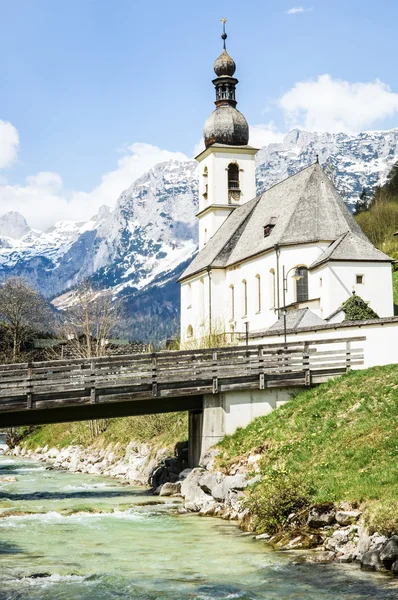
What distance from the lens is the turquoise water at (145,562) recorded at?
47.8 feet

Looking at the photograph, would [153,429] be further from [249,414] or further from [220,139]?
[220,139]

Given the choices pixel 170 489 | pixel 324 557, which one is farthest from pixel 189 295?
pixel 324 557

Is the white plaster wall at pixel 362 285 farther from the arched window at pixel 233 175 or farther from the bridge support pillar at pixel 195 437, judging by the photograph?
Answer: the arched window at pixel 233 175

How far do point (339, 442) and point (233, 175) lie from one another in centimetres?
5008

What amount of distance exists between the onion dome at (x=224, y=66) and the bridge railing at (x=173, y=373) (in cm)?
4540

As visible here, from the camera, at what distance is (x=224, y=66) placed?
70.4 meters

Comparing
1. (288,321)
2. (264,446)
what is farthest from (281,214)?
(264,446)

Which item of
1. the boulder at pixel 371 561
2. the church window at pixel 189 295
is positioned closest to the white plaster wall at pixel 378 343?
the boulder at pixel 371 561

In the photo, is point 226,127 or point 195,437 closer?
point 195,437

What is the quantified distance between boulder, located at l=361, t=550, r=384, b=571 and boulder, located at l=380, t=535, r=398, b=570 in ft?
0.32

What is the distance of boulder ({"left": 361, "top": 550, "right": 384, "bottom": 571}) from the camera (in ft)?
50.3

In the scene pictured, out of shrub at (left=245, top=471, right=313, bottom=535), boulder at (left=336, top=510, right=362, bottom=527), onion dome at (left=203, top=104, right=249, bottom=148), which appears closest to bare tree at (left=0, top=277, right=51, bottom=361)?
onion dome at (left=203, top=104, right=249, bottom=148)

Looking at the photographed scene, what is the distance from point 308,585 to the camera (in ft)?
48.4

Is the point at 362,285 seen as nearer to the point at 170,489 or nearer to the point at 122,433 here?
the point at 122,433
